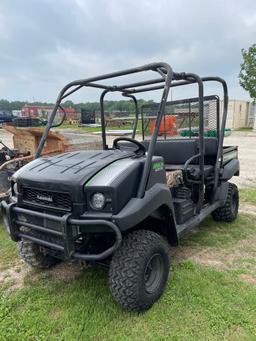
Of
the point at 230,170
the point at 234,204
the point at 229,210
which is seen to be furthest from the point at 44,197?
the point at 234,204

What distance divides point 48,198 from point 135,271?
2.67 feet

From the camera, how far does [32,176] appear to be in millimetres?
2279

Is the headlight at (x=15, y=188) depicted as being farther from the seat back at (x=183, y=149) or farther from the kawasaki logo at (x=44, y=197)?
the seat back at (x=183, y=149)

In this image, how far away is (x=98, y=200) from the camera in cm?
203

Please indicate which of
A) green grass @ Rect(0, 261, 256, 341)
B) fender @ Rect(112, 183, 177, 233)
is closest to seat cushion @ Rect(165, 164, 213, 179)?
fender @ Rect(112, 183, 177, 233)

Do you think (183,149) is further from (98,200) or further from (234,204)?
(98,200)

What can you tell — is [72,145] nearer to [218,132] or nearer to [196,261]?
[218,132]

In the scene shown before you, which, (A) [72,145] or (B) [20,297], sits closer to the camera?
(B) [20,297]

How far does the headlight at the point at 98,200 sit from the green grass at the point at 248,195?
386 centimetres

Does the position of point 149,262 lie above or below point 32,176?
below

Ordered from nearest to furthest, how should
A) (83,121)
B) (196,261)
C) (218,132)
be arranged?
(196,261)
(218,132)
(83,121)

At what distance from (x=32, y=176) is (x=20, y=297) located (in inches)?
41.9

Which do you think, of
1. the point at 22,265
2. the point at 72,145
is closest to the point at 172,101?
the point at 72,145

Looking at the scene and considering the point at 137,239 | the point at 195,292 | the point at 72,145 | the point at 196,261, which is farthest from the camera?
the point at 72,145
